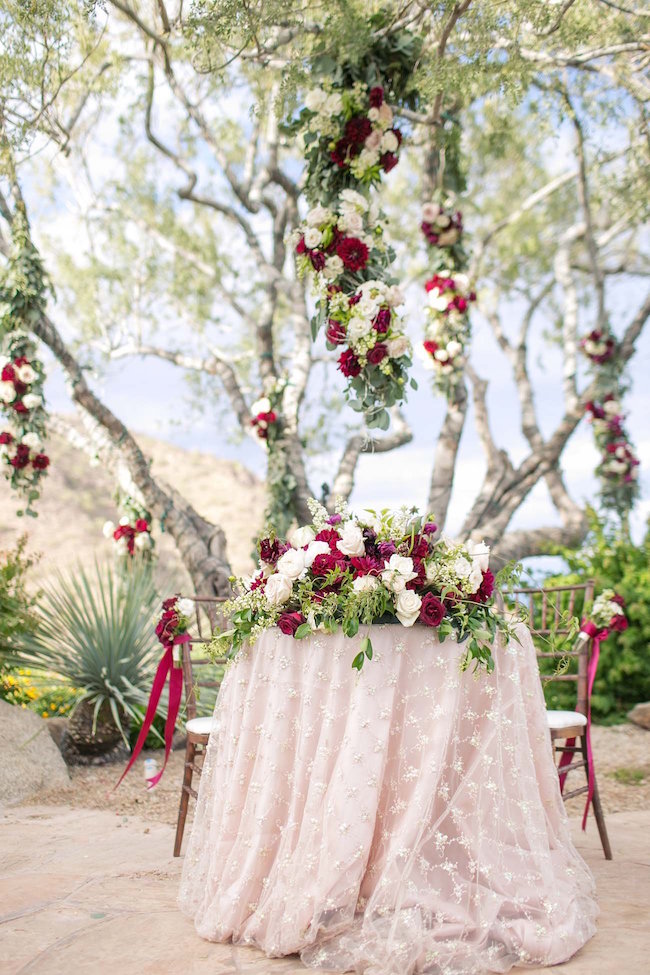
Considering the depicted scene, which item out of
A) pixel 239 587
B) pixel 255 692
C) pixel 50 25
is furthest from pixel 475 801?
pixel 50 25

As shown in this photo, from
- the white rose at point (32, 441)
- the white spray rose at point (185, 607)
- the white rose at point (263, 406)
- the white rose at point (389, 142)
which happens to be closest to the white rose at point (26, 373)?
the white rose at point (32, 441)

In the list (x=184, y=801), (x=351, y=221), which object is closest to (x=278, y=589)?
(x=184, y=801)

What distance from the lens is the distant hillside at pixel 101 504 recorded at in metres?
19.6

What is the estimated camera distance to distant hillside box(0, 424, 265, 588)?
19.6 metres

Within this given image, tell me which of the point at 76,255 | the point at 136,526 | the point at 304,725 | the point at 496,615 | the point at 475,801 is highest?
the point at 76,255

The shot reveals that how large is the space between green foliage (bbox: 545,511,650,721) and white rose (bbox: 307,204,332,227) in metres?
3.84

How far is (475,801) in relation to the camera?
9.24ft

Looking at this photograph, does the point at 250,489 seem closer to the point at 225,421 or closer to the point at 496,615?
the point at 225,421

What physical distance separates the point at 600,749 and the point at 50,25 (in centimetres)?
610

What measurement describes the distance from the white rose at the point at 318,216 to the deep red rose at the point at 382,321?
0.69 m

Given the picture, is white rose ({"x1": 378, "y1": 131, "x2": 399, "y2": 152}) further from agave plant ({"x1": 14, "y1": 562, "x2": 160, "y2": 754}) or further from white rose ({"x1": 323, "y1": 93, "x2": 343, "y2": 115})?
agave plant ({"x1": 14, "y1": 562, "x2": 160, "y2": 754})

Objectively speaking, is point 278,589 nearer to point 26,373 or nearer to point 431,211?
point 26,373

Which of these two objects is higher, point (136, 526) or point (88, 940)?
point (136, 526)

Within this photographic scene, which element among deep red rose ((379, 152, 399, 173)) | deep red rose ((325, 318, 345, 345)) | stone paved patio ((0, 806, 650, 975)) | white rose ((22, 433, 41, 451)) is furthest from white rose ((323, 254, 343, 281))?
stone paved patio ((0, 806, 650, 975))
